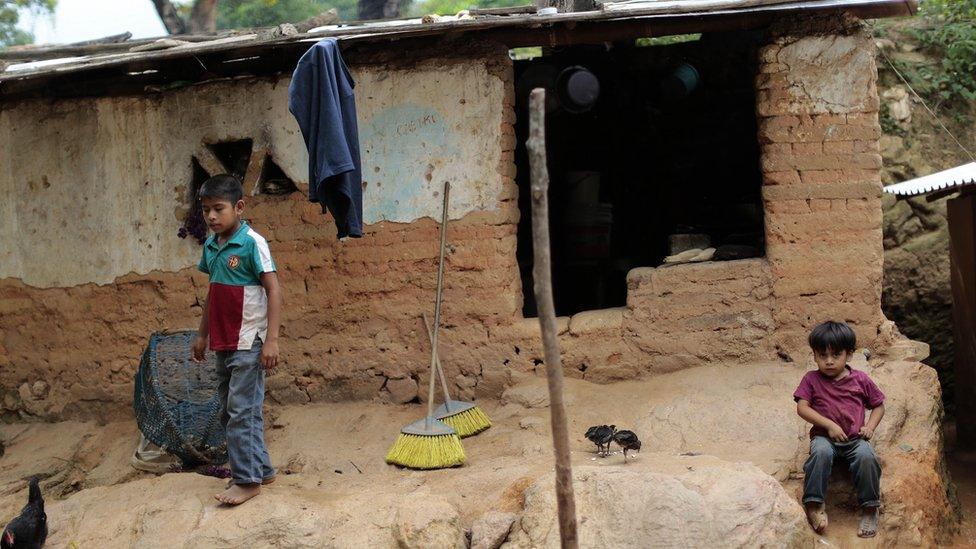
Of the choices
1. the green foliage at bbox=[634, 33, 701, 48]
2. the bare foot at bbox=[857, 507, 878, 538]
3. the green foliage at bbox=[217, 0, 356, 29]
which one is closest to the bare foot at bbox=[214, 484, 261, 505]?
the bare foot at bbox=[857, 507, 878, 538]

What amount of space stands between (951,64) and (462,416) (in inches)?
244

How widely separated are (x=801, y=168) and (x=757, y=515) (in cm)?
233

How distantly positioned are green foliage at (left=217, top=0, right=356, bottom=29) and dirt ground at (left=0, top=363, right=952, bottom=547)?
12056 millimetres

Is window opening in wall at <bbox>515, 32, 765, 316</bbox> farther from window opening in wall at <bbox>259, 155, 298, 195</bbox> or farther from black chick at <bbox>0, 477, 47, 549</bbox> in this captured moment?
black chick at <bbox>0, 477, 47, 549</bbox>

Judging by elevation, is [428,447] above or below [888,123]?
below

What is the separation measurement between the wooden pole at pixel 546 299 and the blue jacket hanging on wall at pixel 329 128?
1.64 meters

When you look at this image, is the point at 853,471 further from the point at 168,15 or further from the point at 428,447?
the point at 168,15

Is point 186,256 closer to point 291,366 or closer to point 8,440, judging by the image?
point 291,366

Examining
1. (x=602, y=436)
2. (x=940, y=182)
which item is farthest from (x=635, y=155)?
(x=602, y=436)

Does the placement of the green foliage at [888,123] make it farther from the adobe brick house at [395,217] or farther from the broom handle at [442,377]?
the broom handle at [442,377]

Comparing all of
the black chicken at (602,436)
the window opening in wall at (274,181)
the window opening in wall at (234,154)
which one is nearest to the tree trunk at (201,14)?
the window opening in wall at (234,154)

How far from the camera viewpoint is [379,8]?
13.8m

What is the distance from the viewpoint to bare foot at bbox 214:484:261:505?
423 centimetres

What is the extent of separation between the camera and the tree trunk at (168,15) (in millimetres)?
12672
